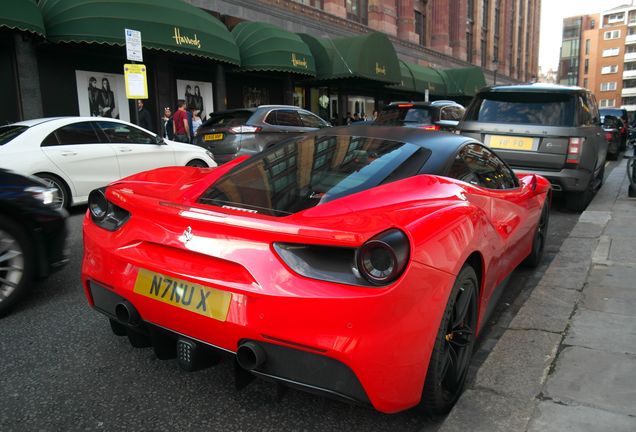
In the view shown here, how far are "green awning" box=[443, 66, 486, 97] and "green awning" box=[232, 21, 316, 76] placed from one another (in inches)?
651

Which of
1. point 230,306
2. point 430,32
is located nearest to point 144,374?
point 230,306

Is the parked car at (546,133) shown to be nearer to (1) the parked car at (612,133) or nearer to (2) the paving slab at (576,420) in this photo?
(2) the paving slab at (576,420)

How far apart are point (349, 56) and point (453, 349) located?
17617 millimetres

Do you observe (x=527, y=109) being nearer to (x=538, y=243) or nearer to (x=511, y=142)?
(x=511, y=142)

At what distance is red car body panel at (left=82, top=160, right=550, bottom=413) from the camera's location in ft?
6.02

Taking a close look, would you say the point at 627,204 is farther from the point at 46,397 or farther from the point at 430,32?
the point at 430,32

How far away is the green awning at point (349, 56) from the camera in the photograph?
18.5 metres

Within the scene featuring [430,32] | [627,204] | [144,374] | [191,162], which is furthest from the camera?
[430,32]

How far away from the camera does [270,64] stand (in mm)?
15711

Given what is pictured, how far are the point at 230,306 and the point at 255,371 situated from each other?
10.8 inches

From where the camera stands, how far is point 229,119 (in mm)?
10484

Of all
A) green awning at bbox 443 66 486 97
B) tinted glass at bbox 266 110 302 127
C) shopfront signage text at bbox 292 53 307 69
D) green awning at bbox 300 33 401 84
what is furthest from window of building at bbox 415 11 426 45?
tinted glass at bbox 266 110 302 127

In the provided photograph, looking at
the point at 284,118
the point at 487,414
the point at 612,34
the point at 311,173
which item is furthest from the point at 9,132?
the point at 612,34

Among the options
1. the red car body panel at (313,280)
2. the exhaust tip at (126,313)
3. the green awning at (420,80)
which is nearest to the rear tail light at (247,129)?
the red car body panel at (313,280)
